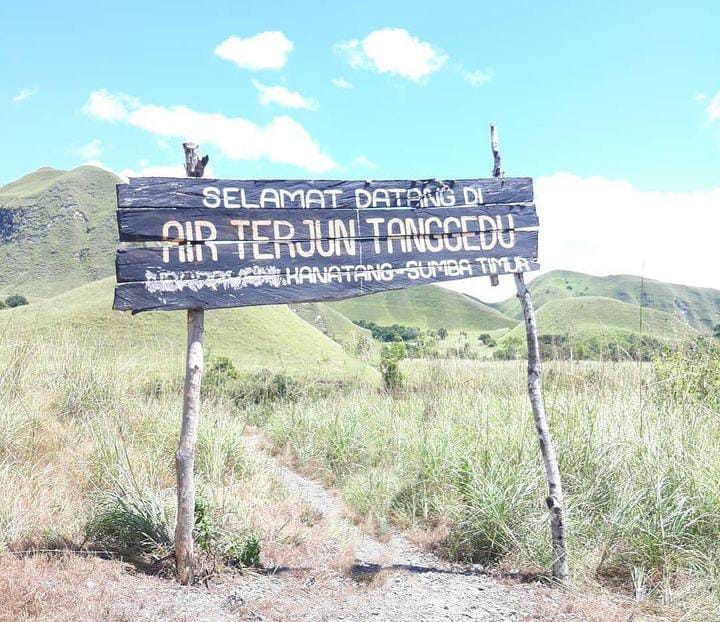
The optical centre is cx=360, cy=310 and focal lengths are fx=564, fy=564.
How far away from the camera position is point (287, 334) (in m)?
39.3

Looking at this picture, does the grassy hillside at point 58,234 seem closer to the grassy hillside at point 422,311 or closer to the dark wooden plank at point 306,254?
the grassy hillside at point 422,311

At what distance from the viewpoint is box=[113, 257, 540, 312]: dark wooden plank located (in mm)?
3582

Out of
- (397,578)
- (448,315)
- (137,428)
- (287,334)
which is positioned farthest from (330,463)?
(448,315)

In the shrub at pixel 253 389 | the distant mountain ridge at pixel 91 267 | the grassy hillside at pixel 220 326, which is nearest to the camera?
the shrub at pixel 253 389

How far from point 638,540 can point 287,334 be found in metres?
36.0

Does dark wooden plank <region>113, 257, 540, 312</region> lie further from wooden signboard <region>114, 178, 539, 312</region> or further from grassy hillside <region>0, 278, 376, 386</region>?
grassy hillside <region>0, 278, 376, 386</region>

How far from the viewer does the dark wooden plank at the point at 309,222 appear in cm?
362

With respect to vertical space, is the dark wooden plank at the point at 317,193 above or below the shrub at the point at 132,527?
above

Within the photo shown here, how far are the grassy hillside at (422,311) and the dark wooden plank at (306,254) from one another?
395ft

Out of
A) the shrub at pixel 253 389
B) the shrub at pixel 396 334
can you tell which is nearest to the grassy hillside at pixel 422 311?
the shrub at pixel 396 334

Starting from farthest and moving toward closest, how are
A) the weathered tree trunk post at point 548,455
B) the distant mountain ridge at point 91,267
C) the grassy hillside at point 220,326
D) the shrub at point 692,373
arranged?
the distant mountain ridge at point 91,267 < the grassy hillside at point 220,326 < the shrub at point 692,373 < the weathered tree trunk post at point 548,455

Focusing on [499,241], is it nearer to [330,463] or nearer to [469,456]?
[469,456]

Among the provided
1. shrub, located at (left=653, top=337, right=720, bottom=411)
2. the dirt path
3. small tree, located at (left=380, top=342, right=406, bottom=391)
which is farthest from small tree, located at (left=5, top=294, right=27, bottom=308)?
shrub, located at (left=653, top=337, right=720, bottom=411)

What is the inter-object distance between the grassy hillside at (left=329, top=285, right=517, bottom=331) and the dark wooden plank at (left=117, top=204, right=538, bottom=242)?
12036cm
